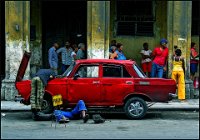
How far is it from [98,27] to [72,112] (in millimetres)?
5413

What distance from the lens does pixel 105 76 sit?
1431cm

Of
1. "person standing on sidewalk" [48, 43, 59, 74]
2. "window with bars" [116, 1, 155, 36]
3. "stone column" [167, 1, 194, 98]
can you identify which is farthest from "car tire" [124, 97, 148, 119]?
"window with bars" [116, 1, 155, 36]

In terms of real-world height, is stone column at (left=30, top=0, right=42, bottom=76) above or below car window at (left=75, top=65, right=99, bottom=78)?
above

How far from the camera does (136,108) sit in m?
14.2

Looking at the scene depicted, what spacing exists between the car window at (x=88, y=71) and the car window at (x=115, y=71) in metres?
0.26

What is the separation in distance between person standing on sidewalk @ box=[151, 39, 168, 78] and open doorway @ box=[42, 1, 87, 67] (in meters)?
3.88

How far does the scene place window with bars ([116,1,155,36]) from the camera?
21203mm

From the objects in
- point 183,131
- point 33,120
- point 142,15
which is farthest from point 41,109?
point 142,15

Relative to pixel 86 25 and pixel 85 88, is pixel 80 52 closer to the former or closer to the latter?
pixel 86 25

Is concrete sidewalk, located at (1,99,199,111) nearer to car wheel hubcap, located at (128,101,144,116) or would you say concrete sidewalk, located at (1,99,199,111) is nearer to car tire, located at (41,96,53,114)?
car tire, located at (41,96,53,114)

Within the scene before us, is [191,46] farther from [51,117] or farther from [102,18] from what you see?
[51,117]

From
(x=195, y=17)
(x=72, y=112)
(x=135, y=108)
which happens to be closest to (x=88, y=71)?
(x=72, y=112)

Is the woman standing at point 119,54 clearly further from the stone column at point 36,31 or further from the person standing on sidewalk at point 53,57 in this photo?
the stone column at point 36,31

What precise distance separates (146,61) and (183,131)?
28.1 feet
